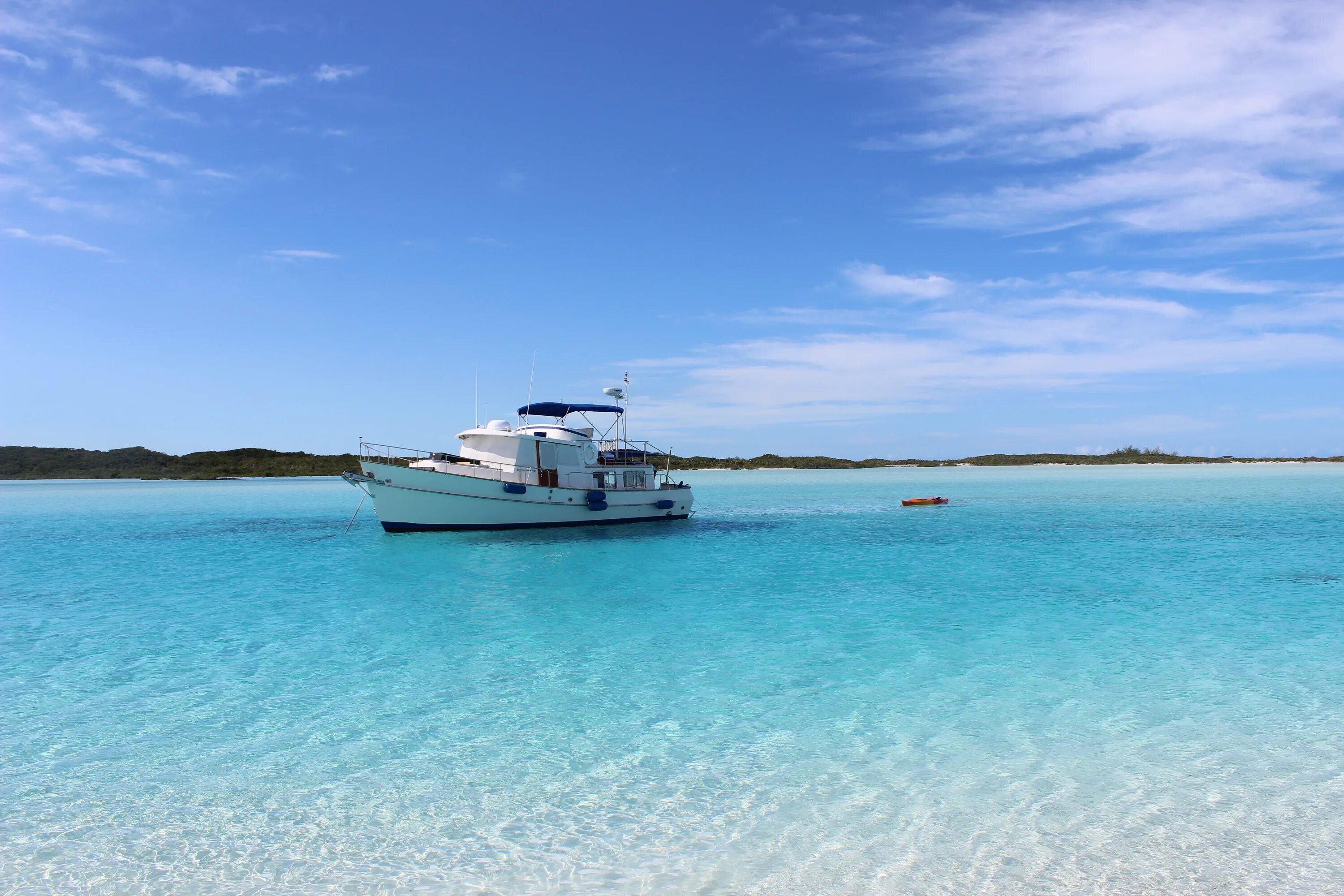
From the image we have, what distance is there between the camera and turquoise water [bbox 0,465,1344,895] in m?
5.29

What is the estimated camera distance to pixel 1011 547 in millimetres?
26281

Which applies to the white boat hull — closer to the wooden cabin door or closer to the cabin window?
the wooden cabin door

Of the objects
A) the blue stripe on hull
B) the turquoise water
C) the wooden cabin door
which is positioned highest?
the wooden cabin door

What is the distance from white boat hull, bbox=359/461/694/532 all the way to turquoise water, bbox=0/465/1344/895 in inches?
358

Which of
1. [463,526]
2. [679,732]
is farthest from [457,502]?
[679,732]

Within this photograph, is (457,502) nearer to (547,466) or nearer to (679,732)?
(547,466)

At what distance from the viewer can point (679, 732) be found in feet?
26.3

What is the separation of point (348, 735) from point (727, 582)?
11806mm

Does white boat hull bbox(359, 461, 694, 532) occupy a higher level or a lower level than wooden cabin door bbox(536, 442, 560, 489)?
lower

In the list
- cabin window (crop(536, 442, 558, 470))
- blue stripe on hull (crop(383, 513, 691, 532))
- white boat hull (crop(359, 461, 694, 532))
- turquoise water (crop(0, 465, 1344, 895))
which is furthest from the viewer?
cabin window (crop(536, 442, 558, 470))

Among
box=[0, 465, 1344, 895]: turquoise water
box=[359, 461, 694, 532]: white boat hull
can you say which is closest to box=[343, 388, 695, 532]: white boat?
box=[359, 461, 694, 532]: white boat hull

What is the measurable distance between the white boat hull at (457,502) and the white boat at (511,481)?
0.03 meters

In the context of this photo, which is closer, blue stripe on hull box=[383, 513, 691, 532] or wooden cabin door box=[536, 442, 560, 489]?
blue stripe on hull box=[383, 513, 691, 532]

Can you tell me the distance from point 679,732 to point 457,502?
76.2 ft
